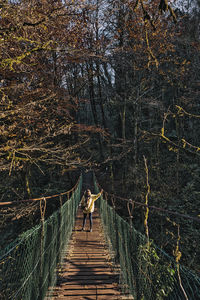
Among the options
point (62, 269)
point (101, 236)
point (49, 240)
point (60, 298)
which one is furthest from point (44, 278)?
point (101, 236)

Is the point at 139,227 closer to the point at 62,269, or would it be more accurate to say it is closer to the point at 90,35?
the point at 62,269

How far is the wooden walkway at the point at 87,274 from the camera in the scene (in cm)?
249

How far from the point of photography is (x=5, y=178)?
7188 millimetres

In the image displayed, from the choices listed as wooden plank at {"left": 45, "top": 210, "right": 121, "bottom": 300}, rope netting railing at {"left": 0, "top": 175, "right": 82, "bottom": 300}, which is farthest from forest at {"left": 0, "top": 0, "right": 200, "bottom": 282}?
rope netting railing at {"left": 0, "top": 175, "right": 82, "bottom": 300}

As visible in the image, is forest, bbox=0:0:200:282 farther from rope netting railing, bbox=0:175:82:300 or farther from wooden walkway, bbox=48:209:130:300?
rope netting railing, bbox=0:175:82:300

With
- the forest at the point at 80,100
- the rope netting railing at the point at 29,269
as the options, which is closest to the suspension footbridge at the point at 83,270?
the rope netting railing at the point at 29,269

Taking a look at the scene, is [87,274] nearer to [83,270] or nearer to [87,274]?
[87,274]

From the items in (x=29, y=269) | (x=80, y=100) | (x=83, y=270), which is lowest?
(x=83, y=270)

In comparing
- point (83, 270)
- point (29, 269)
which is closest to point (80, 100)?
point (83, 270)

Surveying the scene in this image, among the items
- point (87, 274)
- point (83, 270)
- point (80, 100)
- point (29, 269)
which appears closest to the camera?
point (29, 269)

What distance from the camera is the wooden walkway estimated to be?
2490 millimetres

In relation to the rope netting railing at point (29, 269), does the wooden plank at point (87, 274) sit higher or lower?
lower

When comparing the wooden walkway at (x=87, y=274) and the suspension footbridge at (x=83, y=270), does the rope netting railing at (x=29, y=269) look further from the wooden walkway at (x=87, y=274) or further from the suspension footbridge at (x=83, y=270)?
the wooden walkway at (x=87, y=274)

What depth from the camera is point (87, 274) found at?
118 inches
